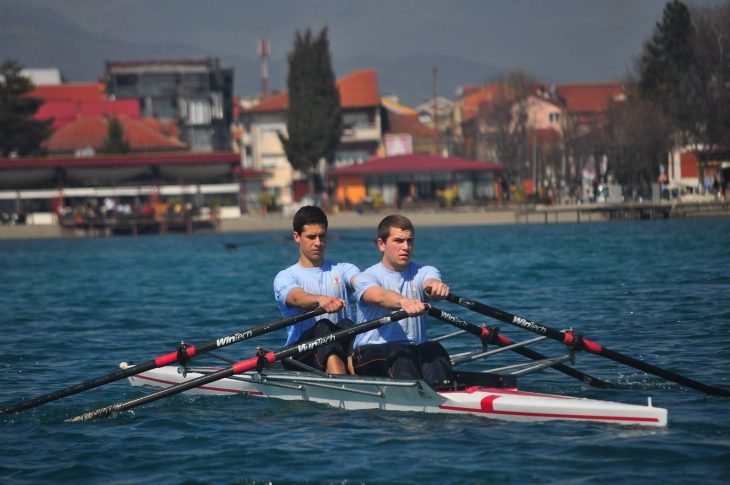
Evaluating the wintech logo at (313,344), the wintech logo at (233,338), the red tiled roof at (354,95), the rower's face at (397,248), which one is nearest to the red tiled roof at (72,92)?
the red tiled roof at (354,95)

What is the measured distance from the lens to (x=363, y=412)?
9.37 metres

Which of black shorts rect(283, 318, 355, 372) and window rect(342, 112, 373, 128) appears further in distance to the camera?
window rect(342, 112, 373, 128)

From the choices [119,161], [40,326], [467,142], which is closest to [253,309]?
[40,326]

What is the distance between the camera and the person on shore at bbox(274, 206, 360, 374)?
9.22 m

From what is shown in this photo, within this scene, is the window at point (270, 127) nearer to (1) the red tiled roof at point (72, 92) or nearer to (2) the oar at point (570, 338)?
(1) the red tiled roof at point (72, 92)

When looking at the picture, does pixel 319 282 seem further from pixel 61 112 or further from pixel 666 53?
pixel 61 112

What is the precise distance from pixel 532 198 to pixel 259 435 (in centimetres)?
5831

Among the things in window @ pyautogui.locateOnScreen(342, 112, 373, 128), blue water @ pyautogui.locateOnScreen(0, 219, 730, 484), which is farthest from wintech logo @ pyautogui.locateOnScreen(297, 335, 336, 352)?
window @ pyautogui.locateOnScreen(342, 112, 373, 128)

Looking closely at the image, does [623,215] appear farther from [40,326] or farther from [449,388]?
[449,388]

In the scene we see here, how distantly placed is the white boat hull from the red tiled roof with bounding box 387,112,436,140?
269 ft

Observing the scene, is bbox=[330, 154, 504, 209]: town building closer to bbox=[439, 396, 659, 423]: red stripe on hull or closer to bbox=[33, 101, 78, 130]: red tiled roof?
bbox=[33, 101, 78, 130]: red tiled roof

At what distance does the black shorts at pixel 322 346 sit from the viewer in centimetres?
942

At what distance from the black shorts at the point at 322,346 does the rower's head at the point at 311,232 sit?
2.02 ft

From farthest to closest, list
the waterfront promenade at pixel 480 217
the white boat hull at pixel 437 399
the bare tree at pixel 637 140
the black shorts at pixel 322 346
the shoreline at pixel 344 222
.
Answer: the bare tree at pixel 637 140 < the shoreline at pixel 344 222 < the waterfront promenade at pixel 480 217 < the black shorts at pixel 322 346 < the white boat hull at pixel 437 399
